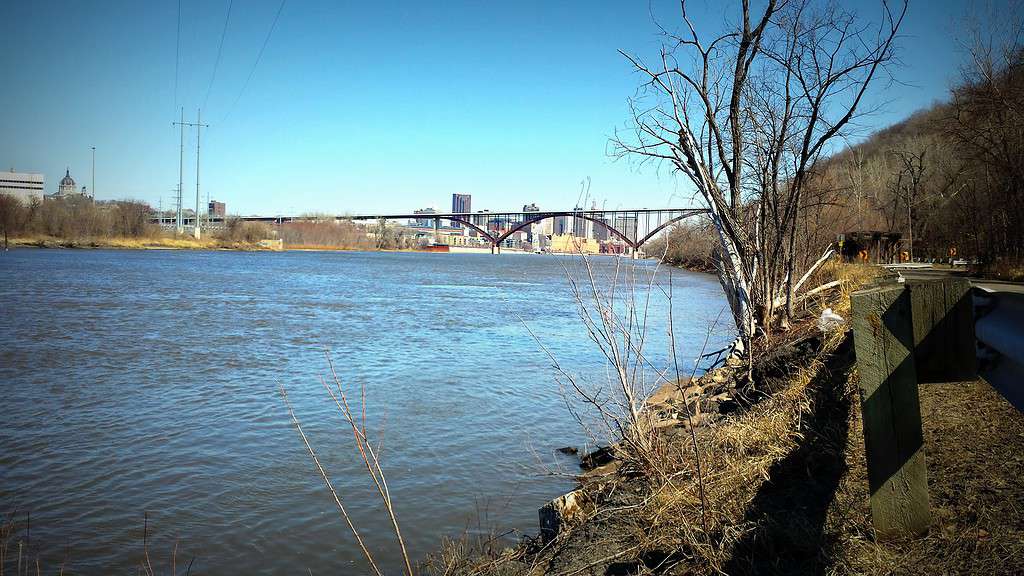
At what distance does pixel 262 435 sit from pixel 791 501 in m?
6.34

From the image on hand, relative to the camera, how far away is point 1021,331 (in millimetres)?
1920

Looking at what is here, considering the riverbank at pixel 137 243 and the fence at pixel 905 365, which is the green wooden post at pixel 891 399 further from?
the riverbank at pixel 137 243

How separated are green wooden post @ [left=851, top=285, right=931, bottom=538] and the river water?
347 centimetres

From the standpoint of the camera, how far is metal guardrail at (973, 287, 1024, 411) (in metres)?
1.95

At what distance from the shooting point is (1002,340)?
203 centimetres

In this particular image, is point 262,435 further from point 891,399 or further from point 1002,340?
point 1002,340

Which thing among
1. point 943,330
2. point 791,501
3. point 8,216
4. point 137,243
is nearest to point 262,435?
point 791,501

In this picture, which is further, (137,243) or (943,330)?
(137,243)

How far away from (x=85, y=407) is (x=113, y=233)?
97633 mm

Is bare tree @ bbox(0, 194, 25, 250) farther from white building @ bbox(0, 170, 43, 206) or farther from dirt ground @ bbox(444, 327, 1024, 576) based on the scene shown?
white building @ bbox(0, 170, 43, 206)

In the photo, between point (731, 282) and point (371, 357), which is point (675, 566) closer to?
point (731, 282)

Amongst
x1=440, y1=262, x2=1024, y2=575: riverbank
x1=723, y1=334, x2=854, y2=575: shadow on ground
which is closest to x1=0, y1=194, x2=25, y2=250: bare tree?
x1=440, y1=262, x2=1024, y2=575: riverbank

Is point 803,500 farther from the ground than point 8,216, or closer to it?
closer to it

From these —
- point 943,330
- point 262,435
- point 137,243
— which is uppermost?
point 943,330
